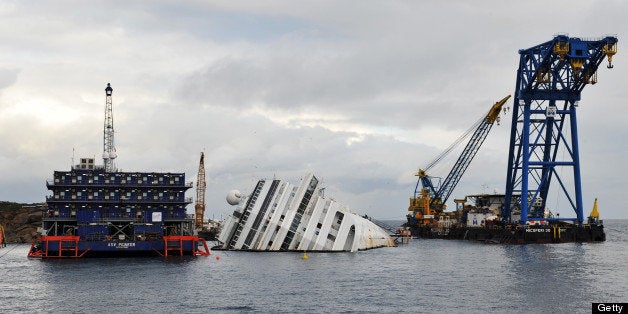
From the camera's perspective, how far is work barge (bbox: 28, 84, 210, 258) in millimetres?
117312

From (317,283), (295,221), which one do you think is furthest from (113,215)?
(317,283)

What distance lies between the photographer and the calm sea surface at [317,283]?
68.1 m

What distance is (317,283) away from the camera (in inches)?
3300

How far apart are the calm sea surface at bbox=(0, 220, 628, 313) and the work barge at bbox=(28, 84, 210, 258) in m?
3.94

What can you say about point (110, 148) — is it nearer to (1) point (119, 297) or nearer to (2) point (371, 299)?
(1) point (119, 297)

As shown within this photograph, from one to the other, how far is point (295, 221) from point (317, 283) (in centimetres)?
3908

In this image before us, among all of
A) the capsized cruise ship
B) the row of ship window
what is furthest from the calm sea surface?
the row of ship window

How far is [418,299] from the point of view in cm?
7225

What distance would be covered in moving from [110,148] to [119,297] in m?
72.6

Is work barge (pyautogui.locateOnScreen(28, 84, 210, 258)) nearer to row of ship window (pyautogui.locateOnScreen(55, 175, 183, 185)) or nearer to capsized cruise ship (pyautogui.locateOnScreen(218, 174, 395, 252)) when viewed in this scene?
row of ship window (pyautogui.locateOnScreen(55, 175, 183, 185))

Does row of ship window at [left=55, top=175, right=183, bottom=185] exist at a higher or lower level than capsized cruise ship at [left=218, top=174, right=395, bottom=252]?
higher

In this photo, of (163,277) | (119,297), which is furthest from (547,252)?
(119,297)

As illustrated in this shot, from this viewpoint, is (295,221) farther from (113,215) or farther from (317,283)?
(317,283)

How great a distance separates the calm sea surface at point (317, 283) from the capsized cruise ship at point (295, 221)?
9.43 feet
